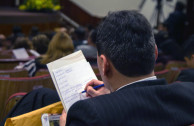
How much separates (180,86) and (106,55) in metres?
0.27

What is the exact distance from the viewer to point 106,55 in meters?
0.98

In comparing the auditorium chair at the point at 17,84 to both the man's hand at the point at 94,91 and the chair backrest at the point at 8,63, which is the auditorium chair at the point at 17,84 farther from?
the man's hand at the point at 94,91

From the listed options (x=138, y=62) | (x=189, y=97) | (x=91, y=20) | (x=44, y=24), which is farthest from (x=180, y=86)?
(x=91, y=20)

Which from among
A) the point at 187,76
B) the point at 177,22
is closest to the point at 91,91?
the point at 187,76

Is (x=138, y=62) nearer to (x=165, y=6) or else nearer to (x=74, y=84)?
(x=74, y=84)

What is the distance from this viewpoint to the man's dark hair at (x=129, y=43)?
3.05 feet

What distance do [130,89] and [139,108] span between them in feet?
0.22

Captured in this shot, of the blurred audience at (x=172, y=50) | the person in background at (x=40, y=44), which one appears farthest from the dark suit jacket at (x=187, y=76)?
the person in background at (x=40, y=44)

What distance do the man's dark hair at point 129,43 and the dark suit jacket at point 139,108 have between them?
0.20 feet

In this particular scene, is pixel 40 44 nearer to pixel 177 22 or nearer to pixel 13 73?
pixel 13 73

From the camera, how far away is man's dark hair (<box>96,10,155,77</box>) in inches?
36.7

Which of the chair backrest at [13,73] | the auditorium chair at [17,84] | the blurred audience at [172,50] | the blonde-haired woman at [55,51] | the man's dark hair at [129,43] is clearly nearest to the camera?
the man's dark hair at [129,43]

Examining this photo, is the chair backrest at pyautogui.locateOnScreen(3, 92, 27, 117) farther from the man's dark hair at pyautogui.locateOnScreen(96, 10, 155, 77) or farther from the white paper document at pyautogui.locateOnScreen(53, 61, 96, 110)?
the man's dark hair at pyautogui.locateOnScreen(96, 10, 155, 77)

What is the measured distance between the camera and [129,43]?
3.05 ft
